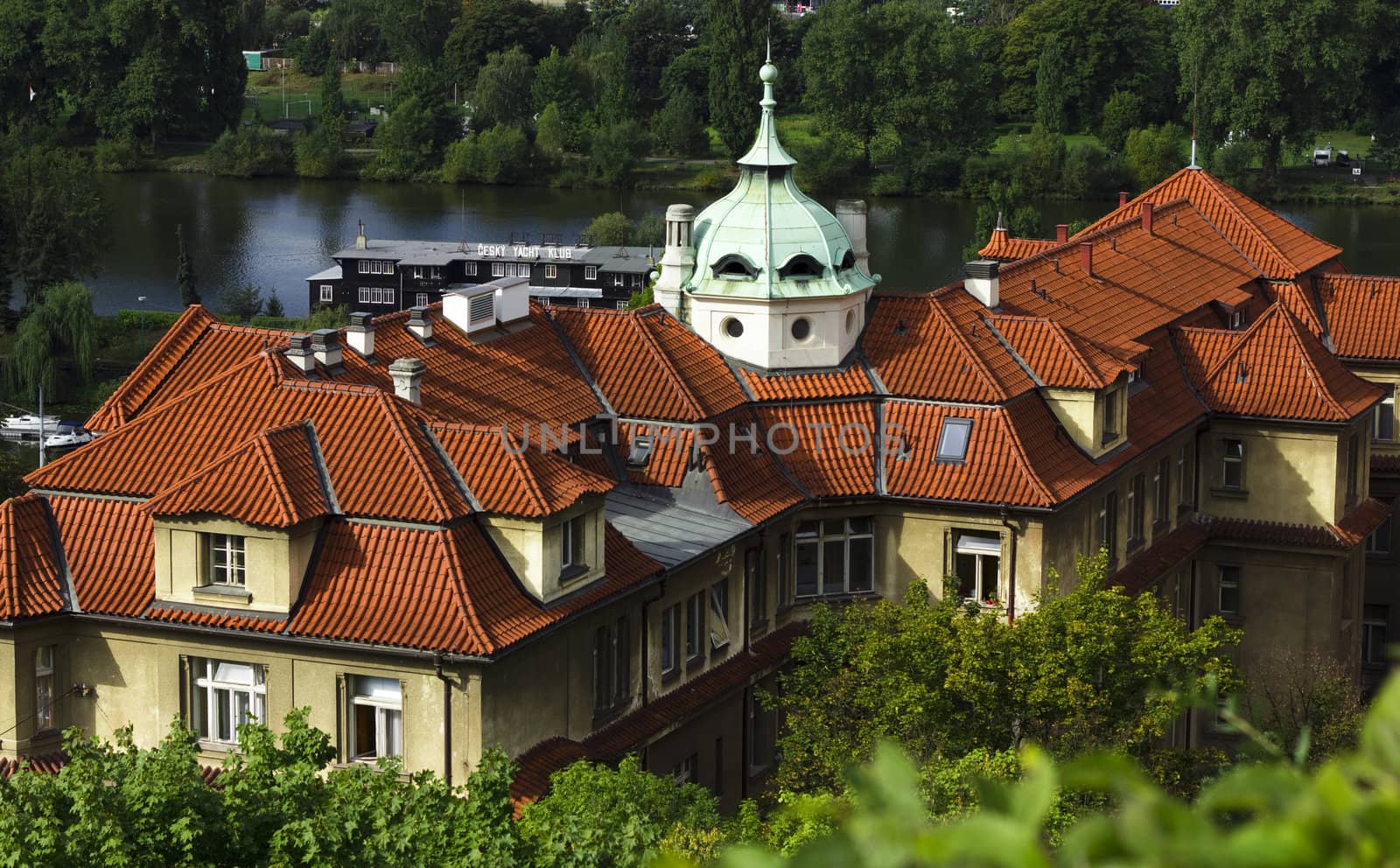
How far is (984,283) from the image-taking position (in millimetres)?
55844

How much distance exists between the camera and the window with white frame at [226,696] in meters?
40.3

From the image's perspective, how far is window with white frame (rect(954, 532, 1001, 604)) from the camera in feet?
167

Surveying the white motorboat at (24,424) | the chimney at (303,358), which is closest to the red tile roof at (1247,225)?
the chimney at (303,358)

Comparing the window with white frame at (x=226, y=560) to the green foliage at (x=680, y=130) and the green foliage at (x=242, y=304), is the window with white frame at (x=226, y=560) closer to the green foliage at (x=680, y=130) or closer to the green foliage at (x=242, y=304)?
the green foliage at (x=242, y=304)

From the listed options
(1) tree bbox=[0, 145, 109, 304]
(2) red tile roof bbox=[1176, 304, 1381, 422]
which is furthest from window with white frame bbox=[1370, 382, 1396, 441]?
(1) tree bbox=[0, 145, 109, 304]

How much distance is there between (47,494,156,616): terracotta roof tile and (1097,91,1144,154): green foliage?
14000 cm

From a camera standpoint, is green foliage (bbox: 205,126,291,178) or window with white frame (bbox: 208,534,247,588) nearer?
window with white frame (bbox: 208,534,247,588)

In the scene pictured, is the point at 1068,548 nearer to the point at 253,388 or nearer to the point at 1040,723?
the point at 1040,723

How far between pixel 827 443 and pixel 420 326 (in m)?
9.01

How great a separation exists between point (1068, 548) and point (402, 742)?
686 inches

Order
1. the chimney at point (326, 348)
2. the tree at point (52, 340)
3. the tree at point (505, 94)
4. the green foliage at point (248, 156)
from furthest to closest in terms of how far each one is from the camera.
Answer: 1. the tree at point (505, 94)
2. the green foliage at point (248, 156)
3. the tree at point (52, 340)
4. the chimney at point (326, 348)

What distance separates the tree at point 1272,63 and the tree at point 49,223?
70312mm

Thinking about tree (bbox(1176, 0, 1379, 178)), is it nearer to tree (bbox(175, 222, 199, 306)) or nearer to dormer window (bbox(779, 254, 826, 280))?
tree (bbox(175, 222, 199, 306))

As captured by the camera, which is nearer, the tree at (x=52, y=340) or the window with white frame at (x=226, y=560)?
the window with white frame at (x=226, y=560)
